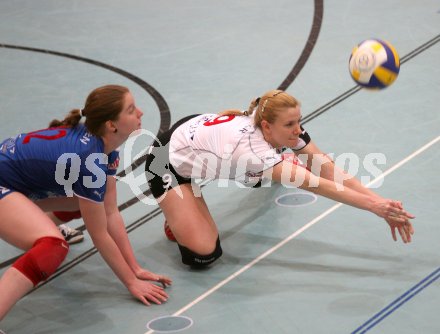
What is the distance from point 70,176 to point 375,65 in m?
1.99

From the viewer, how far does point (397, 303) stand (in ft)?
14.0

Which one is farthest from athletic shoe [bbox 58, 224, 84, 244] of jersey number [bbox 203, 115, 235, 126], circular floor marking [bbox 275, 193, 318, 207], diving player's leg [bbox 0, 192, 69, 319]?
circular floor marking [bbox 275, 193, 318, 207]

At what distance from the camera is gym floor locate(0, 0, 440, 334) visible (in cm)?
440

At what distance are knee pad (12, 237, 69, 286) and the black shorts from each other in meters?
1.05

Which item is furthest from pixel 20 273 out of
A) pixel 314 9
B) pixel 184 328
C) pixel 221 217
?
pixel 314 9

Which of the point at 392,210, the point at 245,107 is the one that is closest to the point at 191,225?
the point at 392,210

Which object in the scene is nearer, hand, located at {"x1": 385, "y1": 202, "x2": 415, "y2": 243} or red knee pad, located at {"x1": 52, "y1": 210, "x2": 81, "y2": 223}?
hand, located at {"x1": 385, "y1": 202, "x2": 415, "y2": 243}

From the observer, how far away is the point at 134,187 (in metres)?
5.80

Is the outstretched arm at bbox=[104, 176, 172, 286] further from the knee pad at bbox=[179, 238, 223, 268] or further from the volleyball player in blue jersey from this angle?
the knee pad at bbox=[179, 238, 223, 268]

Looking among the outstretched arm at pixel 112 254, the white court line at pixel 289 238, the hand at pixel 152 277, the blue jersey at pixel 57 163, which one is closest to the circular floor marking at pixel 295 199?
the white court line at pixel 289 238

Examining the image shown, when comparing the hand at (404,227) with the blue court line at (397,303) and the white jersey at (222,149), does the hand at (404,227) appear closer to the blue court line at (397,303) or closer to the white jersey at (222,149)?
the blue court line at (397,303)

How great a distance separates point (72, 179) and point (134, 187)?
58.6 inches

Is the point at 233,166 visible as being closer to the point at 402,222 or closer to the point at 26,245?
the point at 402,222

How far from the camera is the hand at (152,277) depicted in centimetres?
467
